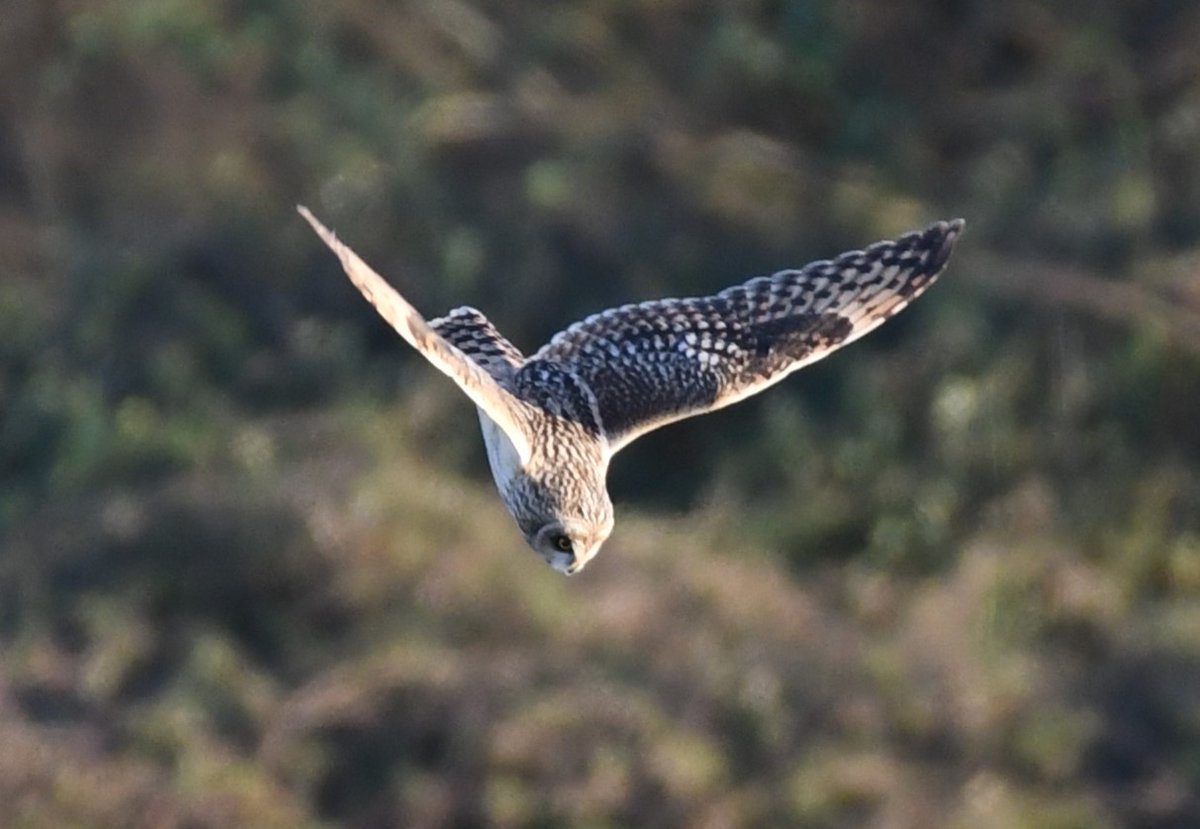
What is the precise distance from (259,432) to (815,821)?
3.03 meters

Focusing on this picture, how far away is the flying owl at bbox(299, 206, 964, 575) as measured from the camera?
471cm

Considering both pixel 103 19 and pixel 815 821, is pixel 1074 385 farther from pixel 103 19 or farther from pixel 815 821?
pixel 103 19

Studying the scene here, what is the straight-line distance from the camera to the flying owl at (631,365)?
15.5ft

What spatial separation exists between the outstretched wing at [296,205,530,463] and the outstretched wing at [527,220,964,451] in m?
0.61

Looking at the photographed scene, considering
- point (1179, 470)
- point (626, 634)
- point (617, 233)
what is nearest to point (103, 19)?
point (617, 233)

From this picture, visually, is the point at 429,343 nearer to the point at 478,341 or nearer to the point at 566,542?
the point at 566,542

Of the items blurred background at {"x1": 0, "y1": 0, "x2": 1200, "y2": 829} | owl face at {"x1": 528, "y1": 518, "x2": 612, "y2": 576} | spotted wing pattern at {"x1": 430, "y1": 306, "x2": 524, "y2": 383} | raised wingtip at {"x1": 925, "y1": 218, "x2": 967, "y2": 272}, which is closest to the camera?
owl face at {"x1": 528, "y1": 518, "x2": 612, "y2": 576}

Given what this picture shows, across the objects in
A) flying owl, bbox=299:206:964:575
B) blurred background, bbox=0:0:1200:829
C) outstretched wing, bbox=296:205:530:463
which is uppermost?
blurred background, bbox=0:0:1200:829

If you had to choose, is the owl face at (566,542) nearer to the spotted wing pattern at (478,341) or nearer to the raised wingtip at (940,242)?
the spotted wing pattern at (478,341)

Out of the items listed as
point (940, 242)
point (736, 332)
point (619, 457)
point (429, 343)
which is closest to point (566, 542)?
point (429, 343)

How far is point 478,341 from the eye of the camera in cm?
521

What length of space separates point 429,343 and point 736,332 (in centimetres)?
172

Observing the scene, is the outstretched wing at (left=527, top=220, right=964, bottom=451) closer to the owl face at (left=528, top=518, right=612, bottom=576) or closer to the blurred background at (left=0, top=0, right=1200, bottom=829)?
the owl face at (left=528, top=518, right=612, bottom=576)

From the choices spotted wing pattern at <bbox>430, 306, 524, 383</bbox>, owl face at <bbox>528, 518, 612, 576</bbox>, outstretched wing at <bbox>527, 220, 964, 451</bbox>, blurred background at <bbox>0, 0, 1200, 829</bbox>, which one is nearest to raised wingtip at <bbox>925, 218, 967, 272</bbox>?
outstretched wing at <bbox>527, 220, 964, 451</bbox>
